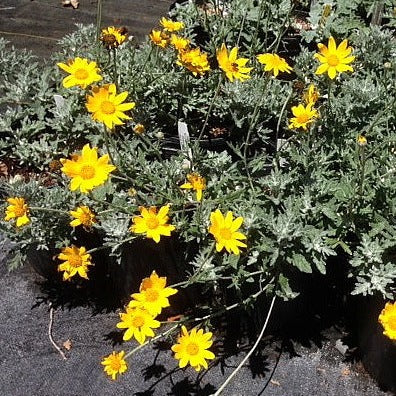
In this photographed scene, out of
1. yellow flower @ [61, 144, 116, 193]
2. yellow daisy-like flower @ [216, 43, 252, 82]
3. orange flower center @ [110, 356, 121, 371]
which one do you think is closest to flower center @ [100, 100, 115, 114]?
yellow flower @ [61, 144, 116, 193]

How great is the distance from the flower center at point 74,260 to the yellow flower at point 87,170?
29 centimetres

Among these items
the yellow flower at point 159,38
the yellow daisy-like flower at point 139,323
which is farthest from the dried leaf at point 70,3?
the yellow daisy-like flower at point 139,323

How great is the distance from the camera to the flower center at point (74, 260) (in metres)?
2.20

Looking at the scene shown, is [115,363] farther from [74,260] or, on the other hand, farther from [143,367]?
[143,367]

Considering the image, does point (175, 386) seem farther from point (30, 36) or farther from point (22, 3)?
point (22, 3)

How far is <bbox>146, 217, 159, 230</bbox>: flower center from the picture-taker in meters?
2.12

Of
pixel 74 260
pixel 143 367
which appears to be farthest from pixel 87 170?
pixel 143 367

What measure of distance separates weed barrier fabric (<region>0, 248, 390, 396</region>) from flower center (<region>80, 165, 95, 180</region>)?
921 millimetres

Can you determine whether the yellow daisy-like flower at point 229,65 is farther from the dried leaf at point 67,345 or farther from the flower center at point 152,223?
the dried leaf at point 67,345

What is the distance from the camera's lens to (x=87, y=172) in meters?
2.03

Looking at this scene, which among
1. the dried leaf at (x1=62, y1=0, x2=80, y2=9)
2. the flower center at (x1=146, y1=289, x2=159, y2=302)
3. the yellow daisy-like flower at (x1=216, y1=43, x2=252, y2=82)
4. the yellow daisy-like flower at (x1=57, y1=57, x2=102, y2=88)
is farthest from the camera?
the dried leaf at (x1=62, y1=0, x2=80, y2=9)

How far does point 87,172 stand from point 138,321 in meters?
0.49

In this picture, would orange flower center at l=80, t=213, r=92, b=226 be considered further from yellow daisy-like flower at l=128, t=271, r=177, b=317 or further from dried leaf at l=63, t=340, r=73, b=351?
dried leaf at l=63, t=340, r=73, b=351

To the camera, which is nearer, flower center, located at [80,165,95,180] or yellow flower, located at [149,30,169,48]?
flower center, located at [80,165,95,180]
